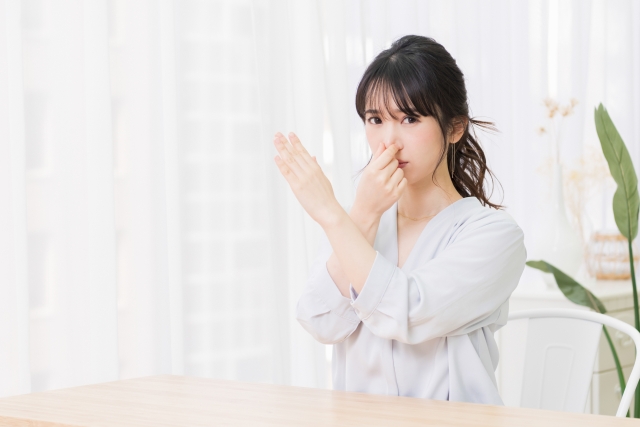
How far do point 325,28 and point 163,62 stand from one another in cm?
67

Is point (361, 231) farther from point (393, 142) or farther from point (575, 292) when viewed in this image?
point (575, 292)

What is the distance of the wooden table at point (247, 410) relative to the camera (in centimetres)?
102

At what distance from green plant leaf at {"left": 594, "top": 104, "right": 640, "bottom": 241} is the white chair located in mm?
668

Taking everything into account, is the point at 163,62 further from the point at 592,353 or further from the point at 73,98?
the point at 592,353

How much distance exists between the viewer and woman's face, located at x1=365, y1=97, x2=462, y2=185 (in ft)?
4.49

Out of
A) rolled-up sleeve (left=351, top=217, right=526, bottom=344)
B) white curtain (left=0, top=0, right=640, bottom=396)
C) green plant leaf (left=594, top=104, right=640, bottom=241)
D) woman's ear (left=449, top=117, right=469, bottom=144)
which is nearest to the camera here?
rolled-up sleeve (left=351, top=217, right=526, bottom=344)

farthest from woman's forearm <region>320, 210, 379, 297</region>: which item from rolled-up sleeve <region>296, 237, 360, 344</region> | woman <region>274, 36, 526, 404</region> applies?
rolled-up sleeve <region>296, 237, 360, 344</region>

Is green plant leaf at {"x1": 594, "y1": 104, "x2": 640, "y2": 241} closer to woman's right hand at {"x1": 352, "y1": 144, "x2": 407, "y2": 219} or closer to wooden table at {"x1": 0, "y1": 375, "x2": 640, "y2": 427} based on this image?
woman's right hand at {"x1": 352, "y1": 144, "x2": 407, "y2": 219}

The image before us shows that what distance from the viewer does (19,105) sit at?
164cm

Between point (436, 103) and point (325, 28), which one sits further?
point (325, 28)

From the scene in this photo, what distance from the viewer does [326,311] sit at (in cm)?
137

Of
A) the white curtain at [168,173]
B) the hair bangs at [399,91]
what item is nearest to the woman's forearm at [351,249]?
the hair bangs at [399,91]

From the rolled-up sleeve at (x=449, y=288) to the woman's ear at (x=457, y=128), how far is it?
173mm

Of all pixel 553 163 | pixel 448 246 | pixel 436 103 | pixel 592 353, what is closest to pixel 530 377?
pixel 592 353
